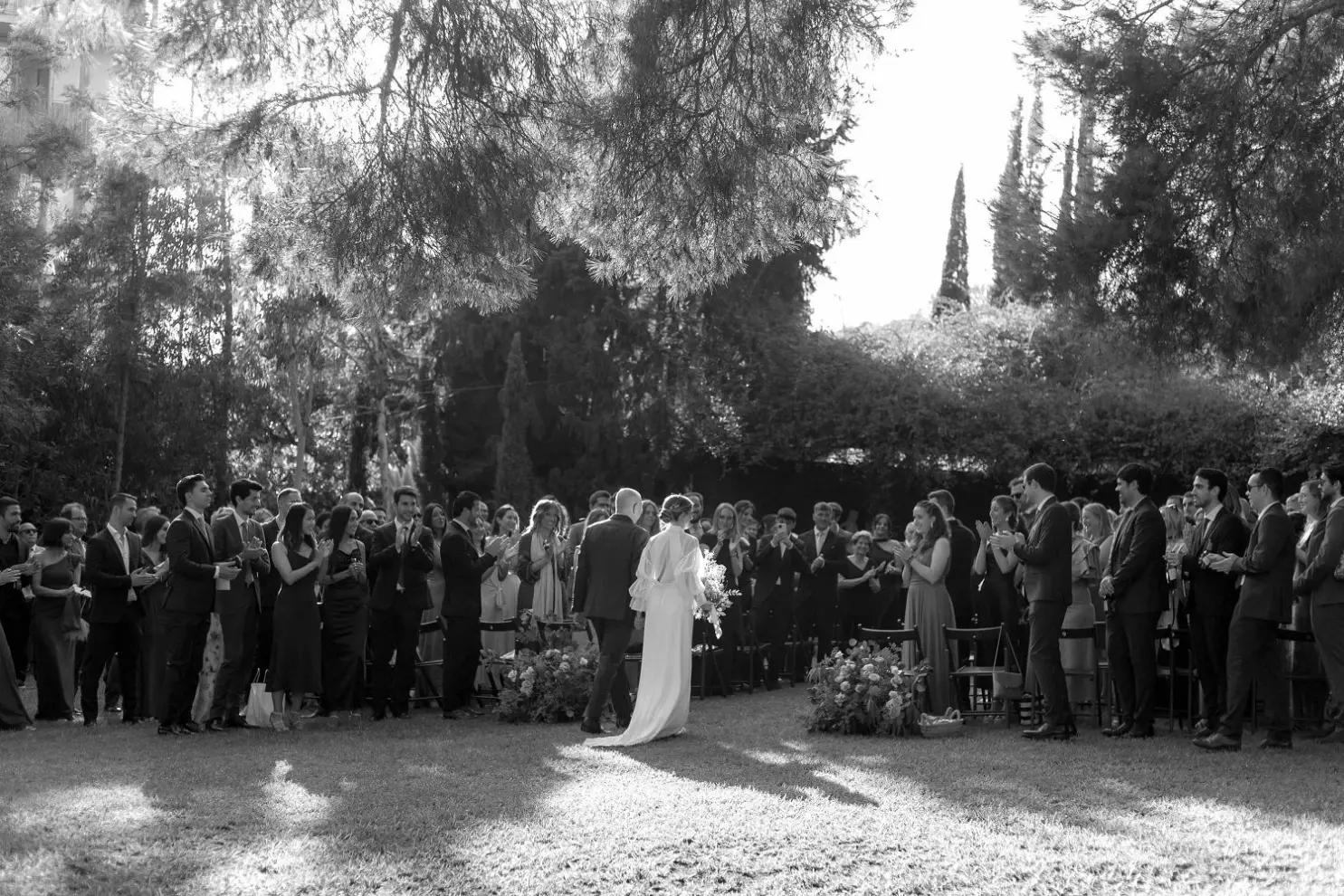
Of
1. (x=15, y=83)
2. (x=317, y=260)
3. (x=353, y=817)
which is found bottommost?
(x=353, y=817)

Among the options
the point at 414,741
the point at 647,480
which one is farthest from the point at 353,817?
the point at 647,480

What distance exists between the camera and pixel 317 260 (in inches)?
362

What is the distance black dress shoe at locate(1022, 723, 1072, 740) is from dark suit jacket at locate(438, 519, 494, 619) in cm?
502

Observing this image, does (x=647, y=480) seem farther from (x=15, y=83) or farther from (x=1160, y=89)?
(x=1160, y=89)

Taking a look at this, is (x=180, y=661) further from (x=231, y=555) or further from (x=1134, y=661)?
(x=1134, y=661)

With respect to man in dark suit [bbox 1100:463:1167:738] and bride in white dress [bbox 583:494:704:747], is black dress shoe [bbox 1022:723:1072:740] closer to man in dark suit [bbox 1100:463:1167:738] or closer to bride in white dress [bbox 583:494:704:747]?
man in dark suit [bbox 1100:463:1167:738]

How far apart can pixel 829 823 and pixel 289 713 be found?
618 centimetres

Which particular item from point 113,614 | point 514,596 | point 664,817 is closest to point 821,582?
point 514,596

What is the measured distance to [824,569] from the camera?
52.3 ft

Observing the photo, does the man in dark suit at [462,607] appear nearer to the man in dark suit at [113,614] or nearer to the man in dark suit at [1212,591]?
the man in dark suit at [113,614]

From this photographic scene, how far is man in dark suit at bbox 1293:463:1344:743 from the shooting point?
10117mm

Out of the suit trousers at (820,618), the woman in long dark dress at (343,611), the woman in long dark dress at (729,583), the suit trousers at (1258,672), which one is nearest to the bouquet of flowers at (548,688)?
the woman in long dark dress at (343,611)

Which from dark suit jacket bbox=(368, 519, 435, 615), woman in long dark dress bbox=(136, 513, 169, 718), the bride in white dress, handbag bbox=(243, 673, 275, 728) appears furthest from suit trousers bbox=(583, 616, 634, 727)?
woman in long dark dress bbox=(136, 513, 169, 718)

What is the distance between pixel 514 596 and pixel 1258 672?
726 cm
